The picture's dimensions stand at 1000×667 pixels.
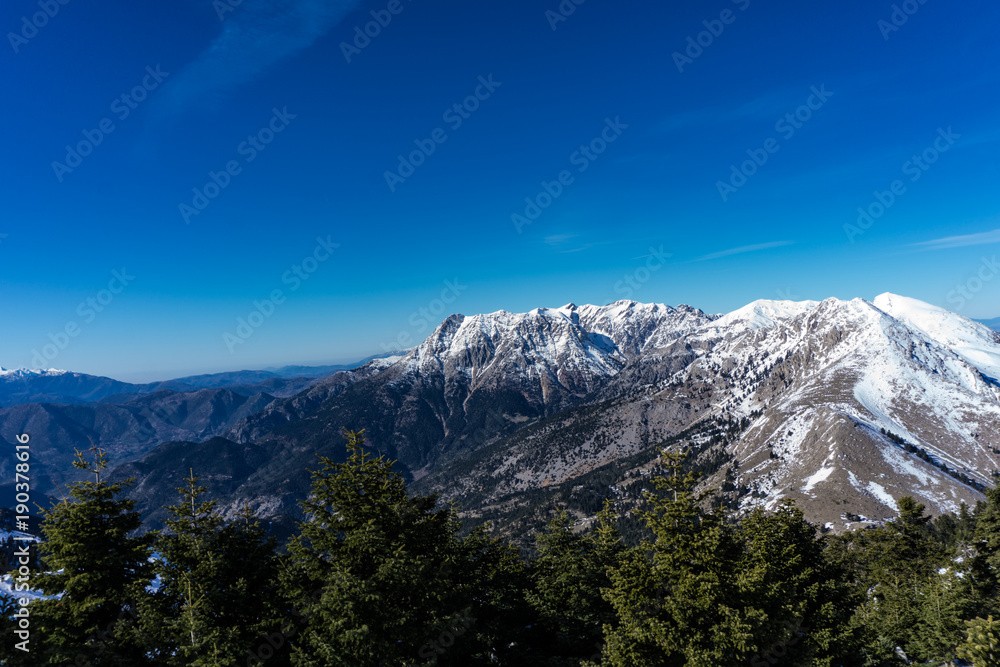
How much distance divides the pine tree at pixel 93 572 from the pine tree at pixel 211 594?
58.6 inches

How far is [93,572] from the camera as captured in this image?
2244 cm

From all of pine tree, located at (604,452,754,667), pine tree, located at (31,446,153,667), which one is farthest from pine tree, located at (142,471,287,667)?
pine tree, located at (604,452,754,667)

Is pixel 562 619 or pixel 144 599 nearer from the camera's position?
pixel 144 599

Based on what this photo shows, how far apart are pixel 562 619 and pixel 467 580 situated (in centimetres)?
782

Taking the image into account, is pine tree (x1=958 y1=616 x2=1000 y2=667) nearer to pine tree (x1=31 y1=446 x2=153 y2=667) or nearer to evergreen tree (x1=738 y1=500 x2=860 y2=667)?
evergreen tree (x1=738 y1=500 x2=860 y2=667)

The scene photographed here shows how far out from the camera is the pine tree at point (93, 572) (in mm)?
21078

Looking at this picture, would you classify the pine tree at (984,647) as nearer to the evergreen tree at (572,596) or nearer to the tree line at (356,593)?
the tree line at (356,593)

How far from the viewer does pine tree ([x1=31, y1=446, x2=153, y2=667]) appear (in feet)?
69.2

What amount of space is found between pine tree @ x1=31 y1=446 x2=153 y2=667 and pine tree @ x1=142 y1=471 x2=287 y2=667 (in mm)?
1487

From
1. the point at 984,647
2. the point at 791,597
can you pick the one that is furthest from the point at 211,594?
the point at 984,647

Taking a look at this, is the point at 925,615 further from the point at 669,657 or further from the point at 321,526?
the point at 321,526

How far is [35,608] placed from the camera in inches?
862

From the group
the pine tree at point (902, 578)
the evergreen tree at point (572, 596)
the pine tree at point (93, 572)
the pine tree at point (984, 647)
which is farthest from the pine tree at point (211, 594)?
the pine tree at point (902, 578)

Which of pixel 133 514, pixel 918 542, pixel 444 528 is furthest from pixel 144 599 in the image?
pixel 918 542
